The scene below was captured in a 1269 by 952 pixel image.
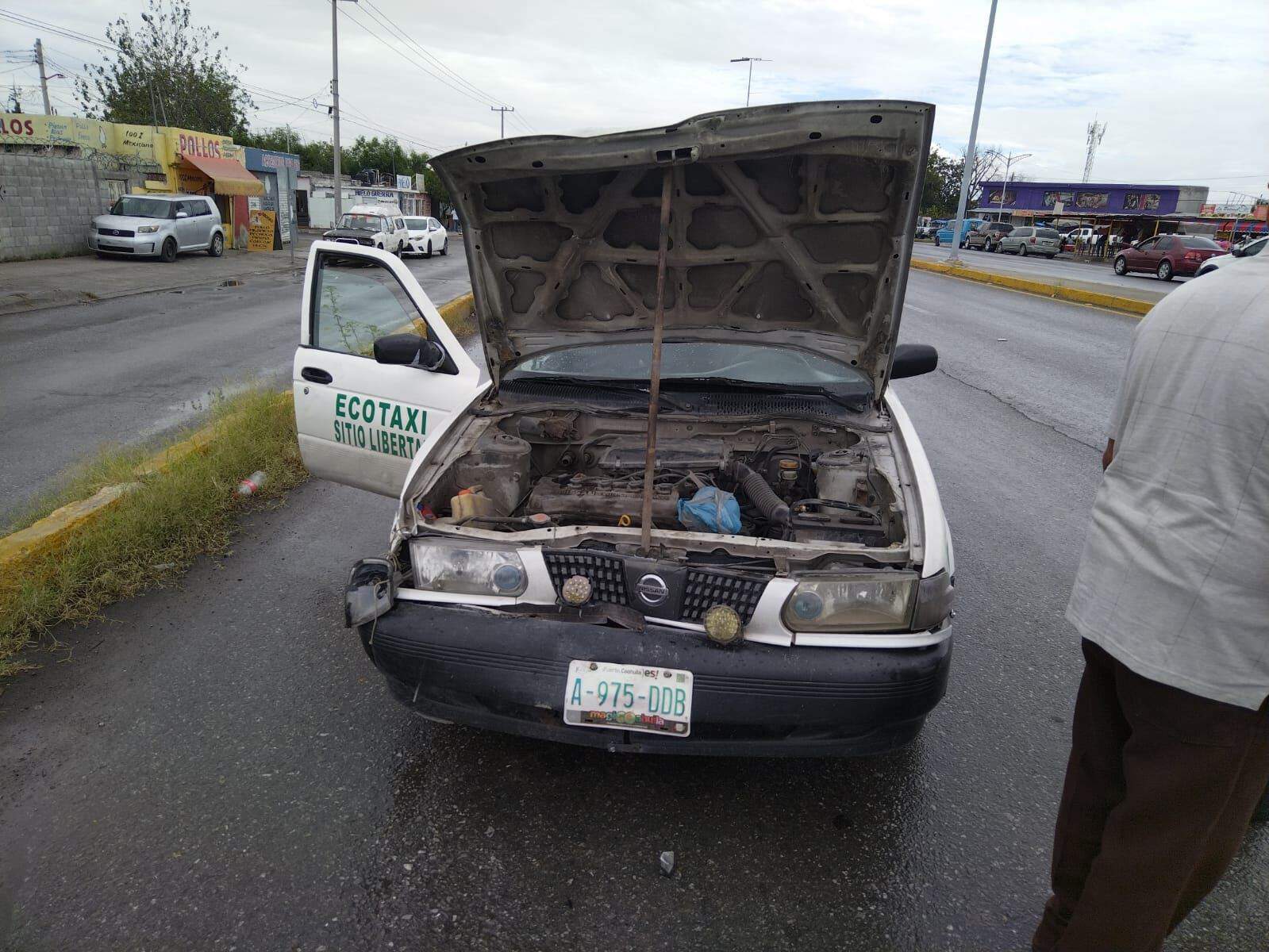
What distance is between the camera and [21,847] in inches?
89.9

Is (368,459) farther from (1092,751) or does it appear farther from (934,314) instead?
(934,314)

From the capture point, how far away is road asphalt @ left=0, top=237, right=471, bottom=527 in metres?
6.03

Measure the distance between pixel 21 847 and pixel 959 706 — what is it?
3118mm

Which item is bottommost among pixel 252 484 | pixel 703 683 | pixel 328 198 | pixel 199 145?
pixel 252 484

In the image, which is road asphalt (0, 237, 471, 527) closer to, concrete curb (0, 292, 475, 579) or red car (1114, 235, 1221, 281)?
concrete curb (0, 292, 475, 579)

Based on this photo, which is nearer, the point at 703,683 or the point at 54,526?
the point at 703,683

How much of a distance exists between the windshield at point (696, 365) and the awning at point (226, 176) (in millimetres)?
30350

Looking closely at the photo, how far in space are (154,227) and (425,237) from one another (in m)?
9.01

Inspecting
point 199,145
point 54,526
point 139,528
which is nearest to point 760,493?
point 139,528

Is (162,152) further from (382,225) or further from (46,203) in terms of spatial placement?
(46,203)

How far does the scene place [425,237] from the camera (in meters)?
27.7

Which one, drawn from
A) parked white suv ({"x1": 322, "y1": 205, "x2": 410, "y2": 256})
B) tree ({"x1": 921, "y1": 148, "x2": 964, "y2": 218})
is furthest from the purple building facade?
parked white suv ({"x1": 322, "y1": 205, "x2": 410, "y2": 256})

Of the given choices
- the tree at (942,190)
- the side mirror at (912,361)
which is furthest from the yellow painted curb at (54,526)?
the tree at (942,190)

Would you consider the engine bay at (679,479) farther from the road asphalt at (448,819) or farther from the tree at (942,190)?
the tree at (942,190)
